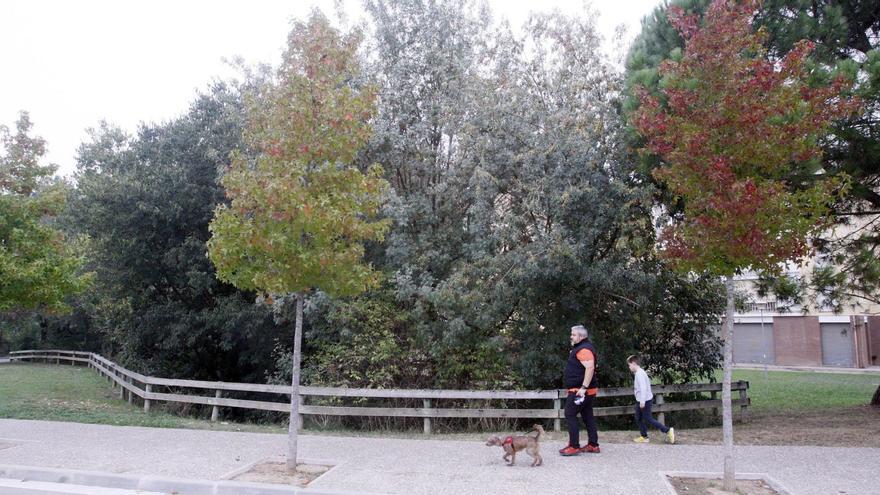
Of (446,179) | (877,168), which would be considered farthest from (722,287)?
(446,179)

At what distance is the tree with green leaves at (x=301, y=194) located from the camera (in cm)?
727

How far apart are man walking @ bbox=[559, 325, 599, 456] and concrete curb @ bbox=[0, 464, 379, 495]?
121 inches

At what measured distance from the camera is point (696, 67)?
7.11m

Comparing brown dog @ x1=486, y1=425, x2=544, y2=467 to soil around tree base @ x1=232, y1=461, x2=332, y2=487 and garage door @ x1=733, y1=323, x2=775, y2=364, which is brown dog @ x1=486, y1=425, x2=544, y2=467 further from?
garage door @ x1=733, y1=323, x2=775, y2=364

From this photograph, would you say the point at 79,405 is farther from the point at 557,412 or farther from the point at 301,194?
the point at 557,412

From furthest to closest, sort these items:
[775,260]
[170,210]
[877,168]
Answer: [170,210] → [877,168] → [775,260]

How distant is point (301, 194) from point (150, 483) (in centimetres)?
364

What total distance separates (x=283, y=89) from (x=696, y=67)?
511 centimetres

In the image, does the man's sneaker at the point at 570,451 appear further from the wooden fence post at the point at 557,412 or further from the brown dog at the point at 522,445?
the wooden fence post at the point at 557,412

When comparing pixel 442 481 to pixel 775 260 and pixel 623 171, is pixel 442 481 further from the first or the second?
pixel 623 171

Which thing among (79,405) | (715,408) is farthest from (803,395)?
(79,405)

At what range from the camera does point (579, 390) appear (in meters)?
7.86

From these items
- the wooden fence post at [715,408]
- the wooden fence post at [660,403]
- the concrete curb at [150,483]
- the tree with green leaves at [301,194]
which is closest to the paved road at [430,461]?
the concrete curb at [150,483]

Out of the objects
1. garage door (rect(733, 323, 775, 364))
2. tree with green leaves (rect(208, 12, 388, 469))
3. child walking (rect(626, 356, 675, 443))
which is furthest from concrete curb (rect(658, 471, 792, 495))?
garage door (rect(733, 323, 775, 364))
